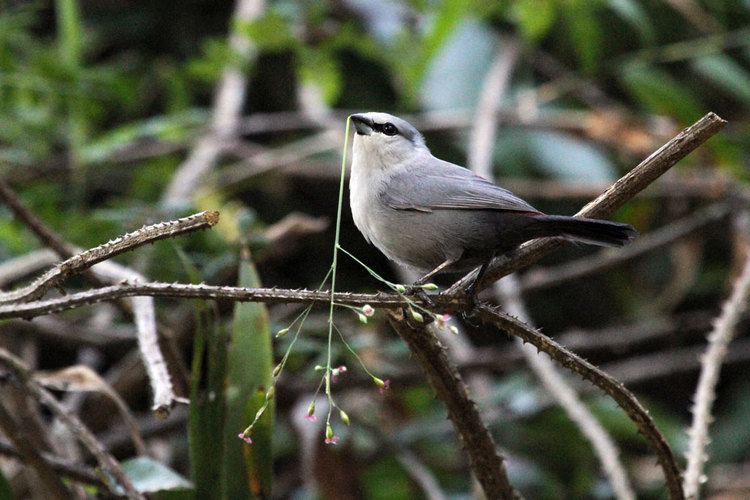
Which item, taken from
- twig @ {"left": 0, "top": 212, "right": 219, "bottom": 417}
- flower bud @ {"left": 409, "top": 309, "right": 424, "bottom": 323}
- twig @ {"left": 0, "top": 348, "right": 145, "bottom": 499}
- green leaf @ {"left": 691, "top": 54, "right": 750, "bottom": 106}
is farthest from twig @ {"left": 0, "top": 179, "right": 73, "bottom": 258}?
green leaf @ {"left": 691, "top": 54, "right": 750, "bottom": 106}

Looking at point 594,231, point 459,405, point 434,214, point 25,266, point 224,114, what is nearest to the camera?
point 459,405

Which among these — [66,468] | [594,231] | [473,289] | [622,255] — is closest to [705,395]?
[594,231]

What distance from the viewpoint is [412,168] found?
2.87 m

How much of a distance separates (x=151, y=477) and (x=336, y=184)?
3265 millimetres

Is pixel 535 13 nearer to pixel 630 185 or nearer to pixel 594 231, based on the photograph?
pixel 594 231

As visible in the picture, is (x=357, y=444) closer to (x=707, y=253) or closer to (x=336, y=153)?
(x=336, y=153)

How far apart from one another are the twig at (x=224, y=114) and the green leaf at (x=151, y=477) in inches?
93.4

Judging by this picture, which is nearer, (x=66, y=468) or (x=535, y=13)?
(x=66, y=468)

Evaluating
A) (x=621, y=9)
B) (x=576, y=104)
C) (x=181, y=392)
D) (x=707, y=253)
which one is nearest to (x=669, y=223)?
(x=707, y=253)

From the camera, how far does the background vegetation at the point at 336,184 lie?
12.8ft

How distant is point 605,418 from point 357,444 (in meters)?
1.25

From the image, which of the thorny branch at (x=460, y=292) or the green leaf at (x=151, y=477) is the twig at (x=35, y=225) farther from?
the thorny branch at (x=460, y=292)

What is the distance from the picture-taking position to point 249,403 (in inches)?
86.1

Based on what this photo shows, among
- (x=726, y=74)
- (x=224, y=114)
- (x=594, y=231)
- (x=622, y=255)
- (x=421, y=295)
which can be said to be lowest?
(x=421, y=295)
